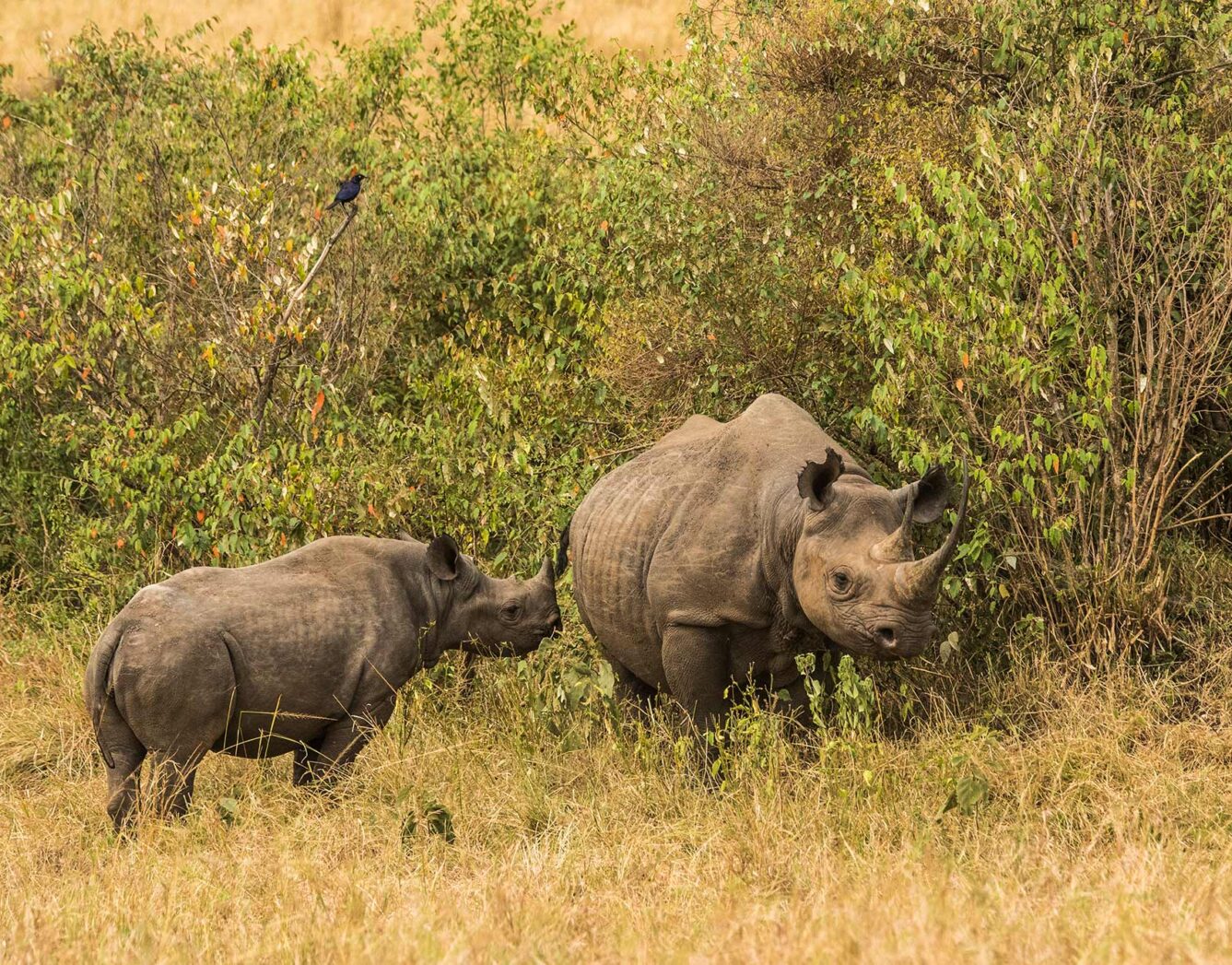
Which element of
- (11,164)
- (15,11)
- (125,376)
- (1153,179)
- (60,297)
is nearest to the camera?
(1153,179)

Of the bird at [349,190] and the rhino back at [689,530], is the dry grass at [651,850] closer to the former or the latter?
the rhino back at [689,530]

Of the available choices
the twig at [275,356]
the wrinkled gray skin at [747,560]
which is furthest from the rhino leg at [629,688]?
the twig at [275,356]

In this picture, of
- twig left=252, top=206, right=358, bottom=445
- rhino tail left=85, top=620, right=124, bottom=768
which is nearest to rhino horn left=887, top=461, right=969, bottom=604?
rhino tail left=85, top=620, right=124, bottom=768

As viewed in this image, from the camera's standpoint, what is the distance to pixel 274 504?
10039 mm

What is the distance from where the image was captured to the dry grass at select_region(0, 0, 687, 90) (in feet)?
90.1

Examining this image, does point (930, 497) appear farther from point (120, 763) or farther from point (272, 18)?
point (272, 18)

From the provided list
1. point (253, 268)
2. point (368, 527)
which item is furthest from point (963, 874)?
point (253, 268)

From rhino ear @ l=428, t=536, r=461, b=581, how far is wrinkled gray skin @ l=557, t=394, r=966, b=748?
0.64 meters

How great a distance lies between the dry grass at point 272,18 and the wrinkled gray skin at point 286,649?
19.3m

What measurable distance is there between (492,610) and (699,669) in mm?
1313

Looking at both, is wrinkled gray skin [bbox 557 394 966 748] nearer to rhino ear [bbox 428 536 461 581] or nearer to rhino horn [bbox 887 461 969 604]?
rhino horn [bbox 887 461 969 604]

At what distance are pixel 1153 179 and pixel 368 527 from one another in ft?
15.5

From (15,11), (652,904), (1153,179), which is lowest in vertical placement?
(652,904)

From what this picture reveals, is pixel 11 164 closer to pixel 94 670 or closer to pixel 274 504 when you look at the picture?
pixel 274 504
